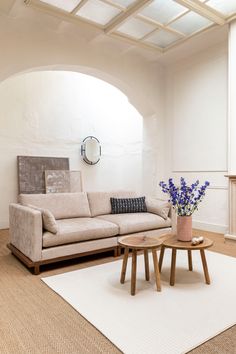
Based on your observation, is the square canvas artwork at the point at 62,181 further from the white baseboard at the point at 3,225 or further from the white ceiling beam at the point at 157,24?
the white ceiling beam at the point at 157,24

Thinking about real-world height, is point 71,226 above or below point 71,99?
below

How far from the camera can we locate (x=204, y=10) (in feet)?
12.2

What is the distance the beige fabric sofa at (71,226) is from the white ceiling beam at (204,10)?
2782 millimetres

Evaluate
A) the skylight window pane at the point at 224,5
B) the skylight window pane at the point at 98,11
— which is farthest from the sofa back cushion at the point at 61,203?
the skylight window pane at the point at 224,5

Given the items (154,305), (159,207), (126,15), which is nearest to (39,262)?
(154,305)

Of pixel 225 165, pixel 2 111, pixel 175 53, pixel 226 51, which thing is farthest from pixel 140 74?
pixel 2 111

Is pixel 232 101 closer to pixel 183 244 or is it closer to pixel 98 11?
pixel 98 11

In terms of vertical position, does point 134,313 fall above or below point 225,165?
below

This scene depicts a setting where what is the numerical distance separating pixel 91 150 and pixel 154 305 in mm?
4589

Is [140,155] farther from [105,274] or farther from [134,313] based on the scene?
[134,313]

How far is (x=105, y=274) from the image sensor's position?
109 inches

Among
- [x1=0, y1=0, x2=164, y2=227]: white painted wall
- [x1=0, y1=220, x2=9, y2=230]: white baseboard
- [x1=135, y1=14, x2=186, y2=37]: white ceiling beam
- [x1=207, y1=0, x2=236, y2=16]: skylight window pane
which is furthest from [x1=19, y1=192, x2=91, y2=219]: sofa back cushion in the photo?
[x1=207, y1=0, x2=236, y2=16]: skylight window pane

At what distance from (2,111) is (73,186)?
206 cm

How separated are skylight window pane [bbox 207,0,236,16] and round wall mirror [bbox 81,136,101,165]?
3552 millimetres
